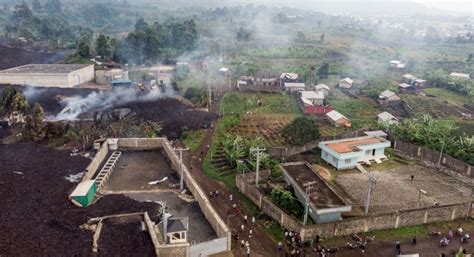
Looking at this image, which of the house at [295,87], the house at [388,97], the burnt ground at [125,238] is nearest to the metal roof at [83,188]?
the burnt ground at [125,238]

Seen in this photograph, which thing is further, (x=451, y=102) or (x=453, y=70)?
(x=453, y=70)

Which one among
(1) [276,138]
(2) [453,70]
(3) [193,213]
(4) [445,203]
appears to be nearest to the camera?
(3) [193,213]

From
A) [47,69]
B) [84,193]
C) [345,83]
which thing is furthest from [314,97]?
[84,193]

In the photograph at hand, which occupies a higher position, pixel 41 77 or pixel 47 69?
pixel 47 69

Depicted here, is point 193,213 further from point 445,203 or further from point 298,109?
point 298,109

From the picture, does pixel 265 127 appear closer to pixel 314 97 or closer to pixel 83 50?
pixel 314 97

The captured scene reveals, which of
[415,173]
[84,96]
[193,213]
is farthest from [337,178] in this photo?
[84,96]

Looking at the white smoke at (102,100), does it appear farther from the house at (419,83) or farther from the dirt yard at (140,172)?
the house at (419,83)
